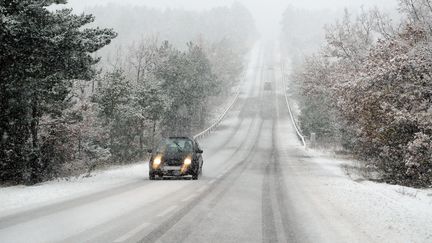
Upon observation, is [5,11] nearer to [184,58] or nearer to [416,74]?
[416,74]

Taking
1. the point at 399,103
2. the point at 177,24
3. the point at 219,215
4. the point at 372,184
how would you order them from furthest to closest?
the point at 177,24, the point at 399,103, the point at 372,184, the point at 219,215

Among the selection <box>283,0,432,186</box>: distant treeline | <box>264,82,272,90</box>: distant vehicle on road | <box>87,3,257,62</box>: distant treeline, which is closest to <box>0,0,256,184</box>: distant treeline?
<box>283,0,432,186</box>: distant treeline

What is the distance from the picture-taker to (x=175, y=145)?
1884 cm

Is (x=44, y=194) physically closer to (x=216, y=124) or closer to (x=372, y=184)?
(x=372, y=184)

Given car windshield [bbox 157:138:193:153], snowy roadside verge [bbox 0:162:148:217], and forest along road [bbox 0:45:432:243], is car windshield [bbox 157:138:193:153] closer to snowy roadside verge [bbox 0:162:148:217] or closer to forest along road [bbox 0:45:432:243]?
forest along road [bbox 0:45:432:243]

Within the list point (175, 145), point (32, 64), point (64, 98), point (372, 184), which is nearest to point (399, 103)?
point (372, 184)

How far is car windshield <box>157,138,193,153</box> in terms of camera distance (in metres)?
18.4

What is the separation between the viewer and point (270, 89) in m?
94.4

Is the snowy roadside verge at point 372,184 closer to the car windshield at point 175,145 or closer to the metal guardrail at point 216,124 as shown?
the car windshield at point 175,145

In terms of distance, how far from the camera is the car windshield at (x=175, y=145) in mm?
18438

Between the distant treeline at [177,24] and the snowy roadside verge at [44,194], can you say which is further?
the distant treeline at [177,24]

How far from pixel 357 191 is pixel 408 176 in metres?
7.03

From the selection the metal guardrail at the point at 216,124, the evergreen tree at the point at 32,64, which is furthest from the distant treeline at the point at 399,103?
the metal guardrail at the point at 216,124

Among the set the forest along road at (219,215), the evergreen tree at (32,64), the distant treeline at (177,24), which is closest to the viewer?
the forest along road at (219,215)
